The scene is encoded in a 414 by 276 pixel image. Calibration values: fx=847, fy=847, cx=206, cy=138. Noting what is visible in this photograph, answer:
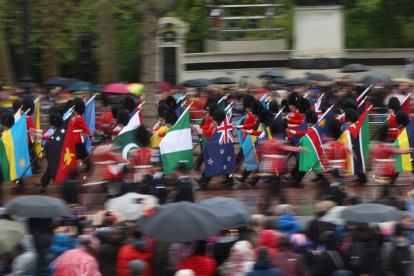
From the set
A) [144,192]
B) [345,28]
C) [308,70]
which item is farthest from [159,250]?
[345,28]

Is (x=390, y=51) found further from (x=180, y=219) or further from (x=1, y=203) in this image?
(x=180, y=219)

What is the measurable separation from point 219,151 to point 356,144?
229cm

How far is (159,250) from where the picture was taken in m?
8.48

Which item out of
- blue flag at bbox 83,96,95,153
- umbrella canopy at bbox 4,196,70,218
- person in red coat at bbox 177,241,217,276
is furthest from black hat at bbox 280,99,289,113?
person in red coat at bbox 177,241,217,276

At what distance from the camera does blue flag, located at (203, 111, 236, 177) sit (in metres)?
14.3

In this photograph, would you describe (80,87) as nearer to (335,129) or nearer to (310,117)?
(310,117)

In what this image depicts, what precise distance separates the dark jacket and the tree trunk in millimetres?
16864

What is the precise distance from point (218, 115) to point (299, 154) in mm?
1531

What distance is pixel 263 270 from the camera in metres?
7.20

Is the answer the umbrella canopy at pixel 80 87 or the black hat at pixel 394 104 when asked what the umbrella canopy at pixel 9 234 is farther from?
the umbrella canopy at pixel 80 87

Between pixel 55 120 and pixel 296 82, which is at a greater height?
pixel 55 120

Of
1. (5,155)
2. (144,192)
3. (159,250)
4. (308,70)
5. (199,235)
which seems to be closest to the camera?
(199,235)

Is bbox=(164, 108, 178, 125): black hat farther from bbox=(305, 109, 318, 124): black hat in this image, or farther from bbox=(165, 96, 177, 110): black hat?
bbox=(305, 109, 318, 124): black hat

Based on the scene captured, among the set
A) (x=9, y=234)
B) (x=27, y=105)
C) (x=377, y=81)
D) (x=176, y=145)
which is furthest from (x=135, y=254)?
(x=377, y=81)
